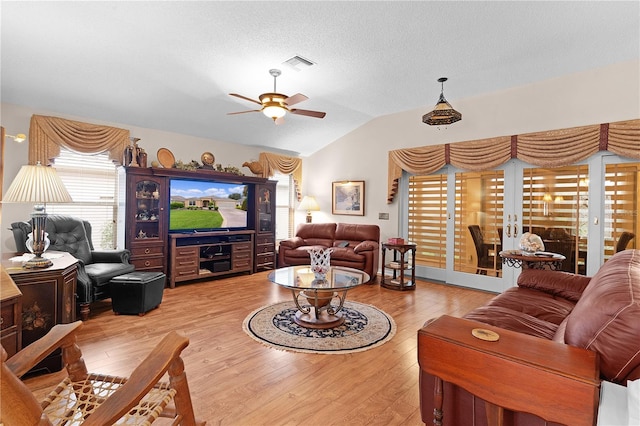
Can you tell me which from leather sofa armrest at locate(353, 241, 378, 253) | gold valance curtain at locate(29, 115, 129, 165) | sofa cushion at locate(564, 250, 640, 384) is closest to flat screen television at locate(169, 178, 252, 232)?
gold valance curtain at locate(29, 115, 129, 165)

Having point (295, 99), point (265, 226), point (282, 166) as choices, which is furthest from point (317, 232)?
point (295, 99)

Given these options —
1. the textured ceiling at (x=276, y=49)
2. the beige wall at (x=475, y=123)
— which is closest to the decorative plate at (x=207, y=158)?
the textured ceiling at (x=276, y=49)

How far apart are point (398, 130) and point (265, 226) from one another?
298 centimetres

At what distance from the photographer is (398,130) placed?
548cm

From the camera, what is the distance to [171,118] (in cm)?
460

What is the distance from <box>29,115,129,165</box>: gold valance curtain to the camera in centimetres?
375

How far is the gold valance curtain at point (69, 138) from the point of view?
12.3ft

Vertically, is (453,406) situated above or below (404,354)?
above

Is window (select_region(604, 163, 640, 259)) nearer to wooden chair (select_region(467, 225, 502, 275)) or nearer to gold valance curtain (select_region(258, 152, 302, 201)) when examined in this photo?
wooden chair (select_region(467, 225, 502, 275))

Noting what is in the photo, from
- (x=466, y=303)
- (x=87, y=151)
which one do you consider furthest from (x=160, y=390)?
(x=87, y=151)

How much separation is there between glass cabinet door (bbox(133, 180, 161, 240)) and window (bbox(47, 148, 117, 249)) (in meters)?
0.40

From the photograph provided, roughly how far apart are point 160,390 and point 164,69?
339 centimetres

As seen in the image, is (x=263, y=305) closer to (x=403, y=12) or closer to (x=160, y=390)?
(x=160, y=390)

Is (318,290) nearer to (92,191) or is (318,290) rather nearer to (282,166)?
(92,191)
